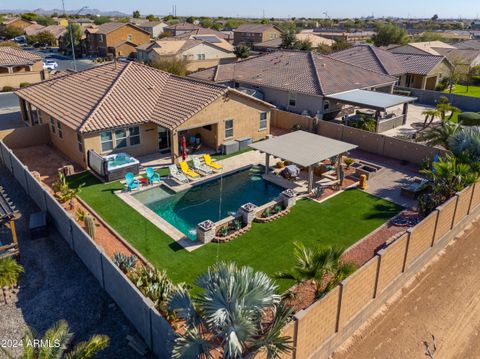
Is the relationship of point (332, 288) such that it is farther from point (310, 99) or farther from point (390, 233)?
point (310, 99)

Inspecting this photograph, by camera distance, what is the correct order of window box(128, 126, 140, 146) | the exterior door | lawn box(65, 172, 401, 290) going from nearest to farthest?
lawn box(65, 172, 401, 290)
window box(128, 126, 140, 146)
the exterior door

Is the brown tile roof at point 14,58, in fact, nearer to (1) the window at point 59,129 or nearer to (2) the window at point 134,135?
(1) the window at point 59,129

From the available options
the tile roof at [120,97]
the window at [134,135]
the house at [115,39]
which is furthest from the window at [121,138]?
the house at [115,39]

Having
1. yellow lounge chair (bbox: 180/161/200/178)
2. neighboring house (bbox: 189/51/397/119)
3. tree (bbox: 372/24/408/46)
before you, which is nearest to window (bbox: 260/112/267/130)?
neighboring house (bbox: 189/51/397/119)

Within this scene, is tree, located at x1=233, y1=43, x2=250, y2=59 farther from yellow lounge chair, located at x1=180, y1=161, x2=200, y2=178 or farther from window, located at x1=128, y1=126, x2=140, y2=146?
yellow lounge chair, located at x1=180, y1=161, x2=200, y2=178

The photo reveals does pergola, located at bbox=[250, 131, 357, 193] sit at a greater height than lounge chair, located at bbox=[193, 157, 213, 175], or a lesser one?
greater

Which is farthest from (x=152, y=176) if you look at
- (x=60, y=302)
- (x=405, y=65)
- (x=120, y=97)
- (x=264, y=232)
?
(x=405, y=65)
